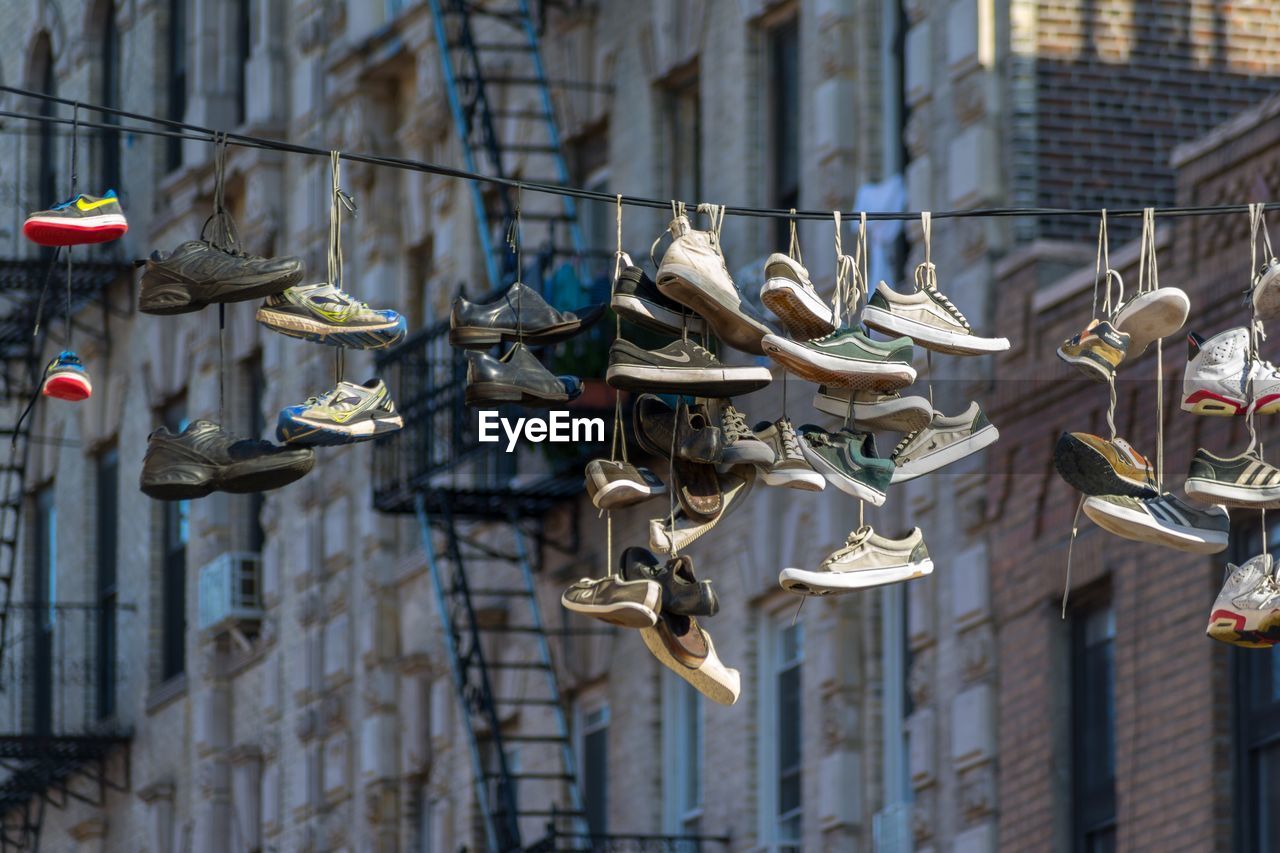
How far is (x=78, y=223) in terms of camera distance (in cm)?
1399

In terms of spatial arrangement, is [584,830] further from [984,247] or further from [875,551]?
[875,551]

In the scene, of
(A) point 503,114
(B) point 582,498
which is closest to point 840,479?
(B) point 582,498

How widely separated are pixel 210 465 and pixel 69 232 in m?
1.03

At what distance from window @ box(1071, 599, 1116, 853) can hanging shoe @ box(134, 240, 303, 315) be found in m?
7.17

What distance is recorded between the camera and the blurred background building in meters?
20.0

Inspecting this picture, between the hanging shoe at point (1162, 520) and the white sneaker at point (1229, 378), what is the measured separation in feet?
1.26

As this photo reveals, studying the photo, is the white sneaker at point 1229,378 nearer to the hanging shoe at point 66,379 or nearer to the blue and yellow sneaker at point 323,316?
the blue and yellow sneaker at point 323,316

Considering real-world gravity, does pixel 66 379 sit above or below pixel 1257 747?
above

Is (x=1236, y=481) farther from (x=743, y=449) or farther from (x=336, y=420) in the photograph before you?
(x=336, y=420)

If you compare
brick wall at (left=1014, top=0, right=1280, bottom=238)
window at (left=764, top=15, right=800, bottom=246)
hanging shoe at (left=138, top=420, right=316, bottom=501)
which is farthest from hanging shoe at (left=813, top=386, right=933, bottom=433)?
window at (left=764, top=15, right=800, bottom=246)

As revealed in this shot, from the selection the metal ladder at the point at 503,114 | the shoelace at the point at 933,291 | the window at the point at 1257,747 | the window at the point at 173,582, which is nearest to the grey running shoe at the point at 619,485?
the shoelace at the point at 933,291

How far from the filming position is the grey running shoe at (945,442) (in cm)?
1418

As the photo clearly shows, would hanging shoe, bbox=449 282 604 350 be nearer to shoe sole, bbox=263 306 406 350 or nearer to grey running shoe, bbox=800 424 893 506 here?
shoe sole, bbox=263 306 406 350

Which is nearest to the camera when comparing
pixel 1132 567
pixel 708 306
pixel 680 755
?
pixel 708 306
